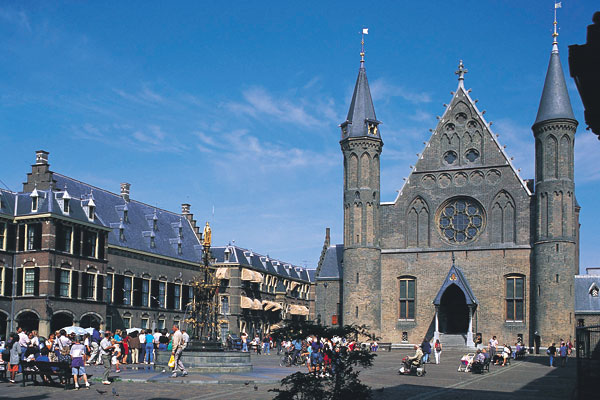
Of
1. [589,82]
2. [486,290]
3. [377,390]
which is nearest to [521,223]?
[486,290]

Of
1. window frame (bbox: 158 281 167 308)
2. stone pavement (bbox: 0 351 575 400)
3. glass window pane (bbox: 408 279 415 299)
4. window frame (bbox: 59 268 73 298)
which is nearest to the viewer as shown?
stone pavement (bbox: 0 351 575 400)

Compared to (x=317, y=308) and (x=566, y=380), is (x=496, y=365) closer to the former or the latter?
(x=566, y=380)

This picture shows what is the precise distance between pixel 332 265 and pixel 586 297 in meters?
19.7

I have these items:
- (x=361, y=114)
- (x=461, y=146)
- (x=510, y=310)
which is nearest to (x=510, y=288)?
(x=510, y=310)

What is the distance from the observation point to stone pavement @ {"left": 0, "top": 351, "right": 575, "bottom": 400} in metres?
18.8

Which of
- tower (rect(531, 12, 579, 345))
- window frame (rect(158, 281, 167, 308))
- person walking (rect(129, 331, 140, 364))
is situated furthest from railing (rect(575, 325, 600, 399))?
window frame (rect(158, 281, 167, 308))

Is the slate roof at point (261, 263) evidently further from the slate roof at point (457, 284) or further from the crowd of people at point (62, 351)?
the crowd of people at point (62, 351)

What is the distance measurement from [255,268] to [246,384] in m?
53.4

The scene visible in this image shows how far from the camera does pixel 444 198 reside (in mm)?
53781

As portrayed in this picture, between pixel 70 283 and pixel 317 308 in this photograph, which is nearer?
pixel 70 283

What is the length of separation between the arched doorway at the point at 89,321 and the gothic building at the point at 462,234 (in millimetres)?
18075

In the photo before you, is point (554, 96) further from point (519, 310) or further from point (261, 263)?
point (261, 263)

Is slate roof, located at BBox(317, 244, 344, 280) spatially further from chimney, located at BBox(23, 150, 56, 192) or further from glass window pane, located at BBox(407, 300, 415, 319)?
chimney, located at BBox(23, 150, 56, 192)

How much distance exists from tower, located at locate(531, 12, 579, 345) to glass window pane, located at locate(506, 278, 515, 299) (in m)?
1.44
